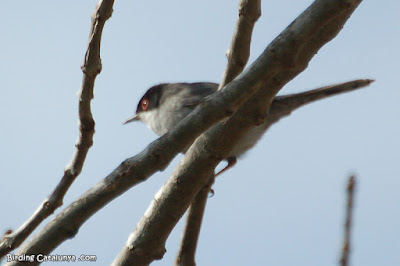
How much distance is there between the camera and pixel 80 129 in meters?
4.11

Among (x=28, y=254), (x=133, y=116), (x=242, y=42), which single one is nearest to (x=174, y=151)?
(x=28, y=254)

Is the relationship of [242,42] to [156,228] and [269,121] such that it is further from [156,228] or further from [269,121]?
[269,121]

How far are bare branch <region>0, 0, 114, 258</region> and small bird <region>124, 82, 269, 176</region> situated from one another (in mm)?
3383

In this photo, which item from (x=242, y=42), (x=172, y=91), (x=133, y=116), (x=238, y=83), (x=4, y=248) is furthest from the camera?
(x=133, y=116)

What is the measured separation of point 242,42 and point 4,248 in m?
2.26

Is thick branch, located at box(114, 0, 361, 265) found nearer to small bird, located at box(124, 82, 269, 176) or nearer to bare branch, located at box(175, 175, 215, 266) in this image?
bare branch, located at box(175, 175, 215, 266)

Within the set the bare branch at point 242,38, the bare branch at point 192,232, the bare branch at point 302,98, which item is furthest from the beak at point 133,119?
the bare branch at point 242,38

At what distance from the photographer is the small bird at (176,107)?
764 cm

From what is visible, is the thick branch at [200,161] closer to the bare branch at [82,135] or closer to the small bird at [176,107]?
the bare branch at [82,135]

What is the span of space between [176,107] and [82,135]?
427cm

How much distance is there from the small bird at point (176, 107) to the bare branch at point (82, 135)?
3.38m

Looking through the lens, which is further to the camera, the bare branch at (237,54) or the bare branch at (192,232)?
the bare branch at (192,232)

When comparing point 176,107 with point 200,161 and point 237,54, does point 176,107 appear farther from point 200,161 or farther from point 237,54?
point 200,161

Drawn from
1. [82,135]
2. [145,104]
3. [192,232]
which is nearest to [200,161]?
[82,135]
